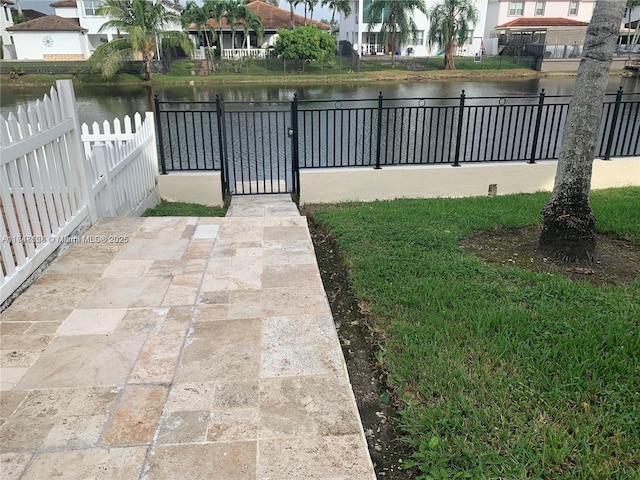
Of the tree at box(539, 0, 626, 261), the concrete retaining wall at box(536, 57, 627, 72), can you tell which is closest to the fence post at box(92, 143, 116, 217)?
the tree at box(539, 0, 626, 261)

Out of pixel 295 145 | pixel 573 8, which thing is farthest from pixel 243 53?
pixel 295 145

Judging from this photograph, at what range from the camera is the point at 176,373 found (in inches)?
98.7

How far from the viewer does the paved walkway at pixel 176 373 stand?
1969mm

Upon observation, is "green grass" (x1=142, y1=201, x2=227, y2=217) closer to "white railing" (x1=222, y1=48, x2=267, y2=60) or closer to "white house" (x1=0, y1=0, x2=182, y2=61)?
"white railing" (x1=222, y1=48, x2=267, y2=60)

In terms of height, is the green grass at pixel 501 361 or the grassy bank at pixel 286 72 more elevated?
the grassy bank at pixel 286 72

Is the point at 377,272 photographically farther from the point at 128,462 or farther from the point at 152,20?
the point at 152,20

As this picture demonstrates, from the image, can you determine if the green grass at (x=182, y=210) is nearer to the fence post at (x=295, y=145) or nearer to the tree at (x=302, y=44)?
the fence post at (x=295, y=145)

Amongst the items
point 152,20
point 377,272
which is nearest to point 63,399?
point 377,272

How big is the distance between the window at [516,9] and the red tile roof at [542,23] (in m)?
1.43

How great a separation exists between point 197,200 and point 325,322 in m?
4.87

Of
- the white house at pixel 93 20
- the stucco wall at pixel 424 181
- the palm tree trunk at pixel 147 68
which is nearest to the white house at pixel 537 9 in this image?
the white house at pixel 93 20

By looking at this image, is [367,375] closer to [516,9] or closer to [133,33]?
[133,33]

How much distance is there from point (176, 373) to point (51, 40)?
4591 cm

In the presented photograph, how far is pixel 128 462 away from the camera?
1.94 m
